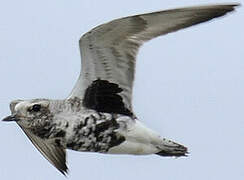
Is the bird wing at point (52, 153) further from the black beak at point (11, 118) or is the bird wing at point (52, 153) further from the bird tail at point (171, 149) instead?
the bird tail at point (171, 149)

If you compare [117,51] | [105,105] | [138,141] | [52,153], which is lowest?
[52,153]

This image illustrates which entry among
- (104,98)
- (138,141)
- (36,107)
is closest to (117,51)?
(104,98)

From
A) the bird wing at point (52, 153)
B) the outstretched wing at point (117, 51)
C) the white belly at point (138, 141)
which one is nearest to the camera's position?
the outstretched wing at point (117, 51)

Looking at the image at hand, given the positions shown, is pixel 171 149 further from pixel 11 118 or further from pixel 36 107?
pixel 11 118

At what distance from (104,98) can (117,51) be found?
82 centimetres

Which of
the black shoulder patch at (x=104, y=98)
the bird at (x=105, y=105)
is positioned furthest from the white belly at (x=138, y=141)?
the black shoulder patch at (x=104, y=98)

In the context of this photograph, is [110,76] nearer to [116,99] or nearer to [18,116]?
[116,99]

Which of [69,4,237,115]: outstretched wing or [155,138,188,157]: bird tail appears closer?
[69,4,237,115]: outstretched wing

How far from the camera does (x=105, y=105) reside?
17.3 metres

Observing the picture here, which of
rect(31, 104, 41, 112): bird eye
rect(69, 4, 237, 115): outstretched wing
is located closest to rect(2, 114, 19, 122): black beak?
rect(31, 104, 41, 112): bird eye

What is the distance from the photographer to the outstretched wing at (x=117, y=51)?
16344mm

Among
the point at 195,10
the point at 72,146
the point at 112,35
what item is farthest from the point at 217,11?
the point at 72,146

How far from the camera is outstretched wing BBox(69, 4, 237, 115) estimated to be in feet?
53.6

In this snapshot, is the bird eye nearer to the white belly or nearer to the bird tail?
the white belly
